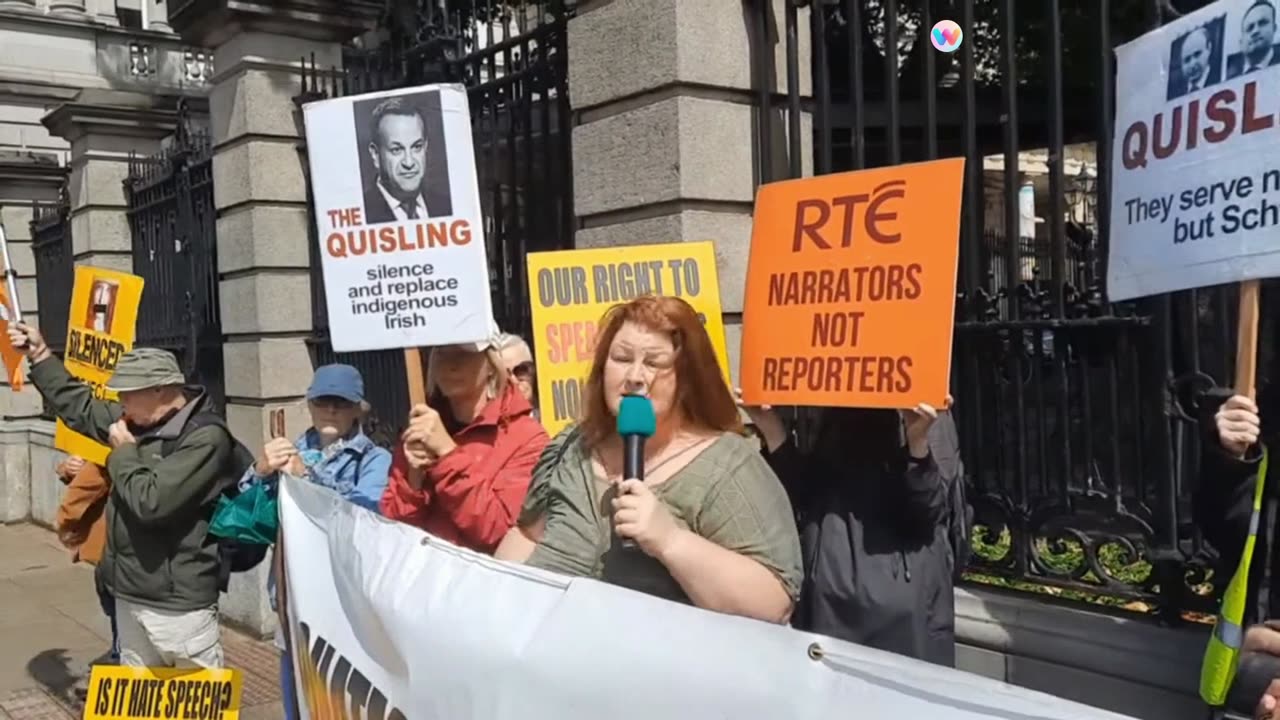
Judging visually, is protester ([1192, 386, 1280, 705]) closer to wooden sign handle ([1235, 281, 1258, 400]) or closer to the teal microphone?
wooden sign handle ([1235, 281, 1258, 400])

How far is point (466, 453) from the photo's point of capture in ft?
11.7

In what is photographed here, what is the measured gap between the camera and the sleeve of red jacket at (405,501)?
143 inches

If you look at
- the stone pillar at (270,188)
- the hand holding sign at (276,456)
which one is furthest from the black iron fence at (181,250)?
the hand holding sign at (276,456)

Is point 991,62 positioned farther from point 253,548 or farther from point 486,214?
point 253,548

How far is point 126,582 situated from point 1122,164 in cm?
393

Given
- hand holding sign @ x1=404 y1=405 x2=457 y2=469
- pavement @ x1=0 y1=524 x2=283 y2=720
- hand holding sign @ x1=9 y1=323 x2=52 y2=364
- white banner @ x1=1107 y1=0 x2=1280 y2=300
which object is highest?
white banner @ x1=1107 y1=0 x2=1280 y2=300

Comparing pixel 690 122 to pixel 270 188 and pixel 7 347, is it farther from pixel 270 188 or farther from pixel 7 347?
pixel 270 188

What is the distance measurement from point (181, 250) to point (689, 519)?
312 inches

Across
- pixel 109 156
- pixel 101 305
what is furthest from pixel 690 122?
pixel 109 156

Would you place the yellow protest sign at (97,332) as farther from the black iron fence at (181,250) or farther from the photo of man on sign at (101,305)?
the black iron fence at (181,250)

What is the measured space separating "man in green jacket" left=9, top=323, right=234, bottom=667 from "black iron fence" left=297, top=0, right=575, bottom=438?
187 centimetres

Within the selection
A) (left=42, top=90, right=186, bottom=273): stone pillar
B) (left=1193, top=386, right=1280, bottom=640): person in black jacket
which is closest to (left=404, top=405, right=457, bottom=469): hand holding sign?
(left=1193, top=386, right=1280, bottom=640): person in black jacket

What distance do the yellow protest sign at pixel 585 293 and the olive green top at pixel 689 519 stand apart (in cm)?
114

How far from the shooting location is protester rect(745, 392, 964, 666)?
3195 mm
